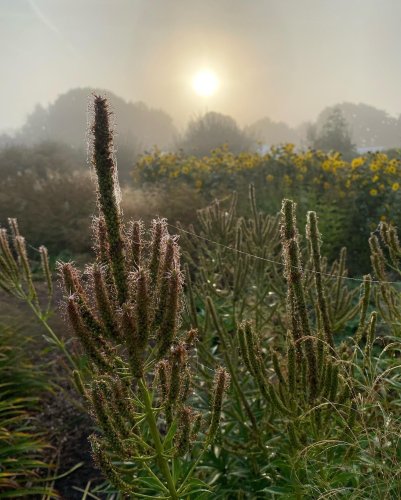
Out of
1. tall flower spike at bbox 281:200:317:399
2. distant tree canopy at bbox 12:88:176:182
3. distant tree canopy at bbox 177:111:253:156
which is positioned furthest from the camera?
distant tree canopy at bbox 12:88:176:182

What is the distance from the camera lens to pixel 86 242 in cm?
854

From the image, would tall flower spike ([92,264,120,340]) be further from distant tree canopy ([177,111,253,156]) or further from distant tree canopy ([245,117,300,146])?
distant tree canopy ([245,117,300,146])

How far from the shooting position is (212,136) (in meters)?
22.6

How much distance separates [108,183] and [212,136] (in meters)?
21.9

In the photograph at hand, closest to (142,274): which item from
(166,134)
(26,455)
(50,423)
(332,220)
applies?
(26,455)

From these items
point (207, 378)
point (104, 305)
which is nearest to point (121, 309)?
point (104, 305)

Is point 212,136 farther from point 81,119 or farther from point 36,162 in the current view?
point 81,119

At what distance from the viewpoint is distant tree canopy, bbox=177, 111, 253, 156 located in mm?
21844

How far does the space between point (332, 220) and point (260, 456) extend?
17.9ft

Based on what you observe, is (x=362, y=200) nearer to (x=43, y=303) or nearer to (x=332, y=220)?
(x=332, y=220)

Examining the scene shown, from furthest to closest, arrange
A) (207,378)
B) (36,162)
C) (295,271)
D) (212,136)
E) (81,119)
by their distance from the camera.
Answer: (81,119), (212,136), (36,162), (207,378), (295,271)

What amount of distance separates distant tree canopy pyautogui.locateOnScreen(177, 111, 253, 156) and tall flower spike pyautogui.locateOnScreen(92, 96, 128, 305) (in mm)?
19953

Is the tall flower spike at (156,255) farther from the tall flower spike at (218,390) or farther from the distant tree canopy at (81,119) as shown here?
the distant tree canopy at (81,119)

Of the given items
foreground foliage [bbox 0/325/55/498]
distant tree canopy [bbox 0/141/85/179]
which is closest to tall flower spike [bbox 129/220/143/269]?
foreground foliage [bbox 0/325/55/498]
